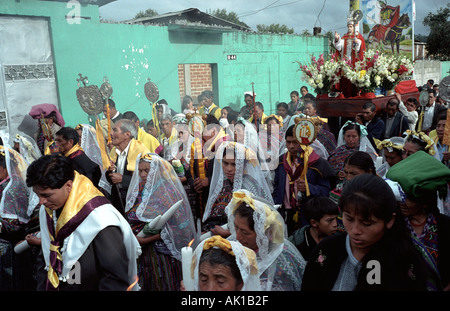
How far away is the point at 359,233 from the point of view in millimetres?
1777

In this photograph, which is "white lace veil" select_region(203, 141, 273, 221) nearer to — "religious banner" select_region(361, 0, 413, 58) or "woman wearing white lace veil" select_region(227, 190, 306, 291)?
"woman wearing white lace veil" select_region(227, 190, 306, 291)

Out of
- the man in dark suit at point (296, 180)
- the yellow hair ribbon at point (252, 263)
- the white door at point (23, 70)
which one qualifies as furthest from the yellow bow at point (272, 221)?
the white door at point (23, 70)

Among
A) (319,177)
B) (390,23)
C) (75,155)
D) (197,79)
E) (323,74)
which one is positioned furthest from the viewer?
(390,23)

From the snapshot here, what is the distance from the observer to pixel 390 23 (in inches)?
555

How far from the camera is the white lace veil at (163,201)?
350 centimetres

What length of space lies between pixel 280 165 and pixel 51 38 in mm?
5717

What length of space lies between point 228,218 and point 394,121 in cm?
492

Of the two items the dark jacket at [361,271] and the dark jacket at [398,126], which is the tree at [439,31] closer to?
the dark jacket at [398,126]

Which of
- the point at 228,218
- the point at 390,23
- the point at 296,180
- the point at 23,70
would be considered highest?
the point at 390,23

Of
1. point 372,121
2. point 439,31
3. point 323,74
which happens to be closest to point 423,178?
point 372,121

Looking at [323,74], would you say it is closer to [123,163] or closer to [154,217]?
[123,163]

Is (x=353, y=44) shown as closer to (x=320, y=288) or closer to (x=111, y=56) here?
(x=111, y=56)
